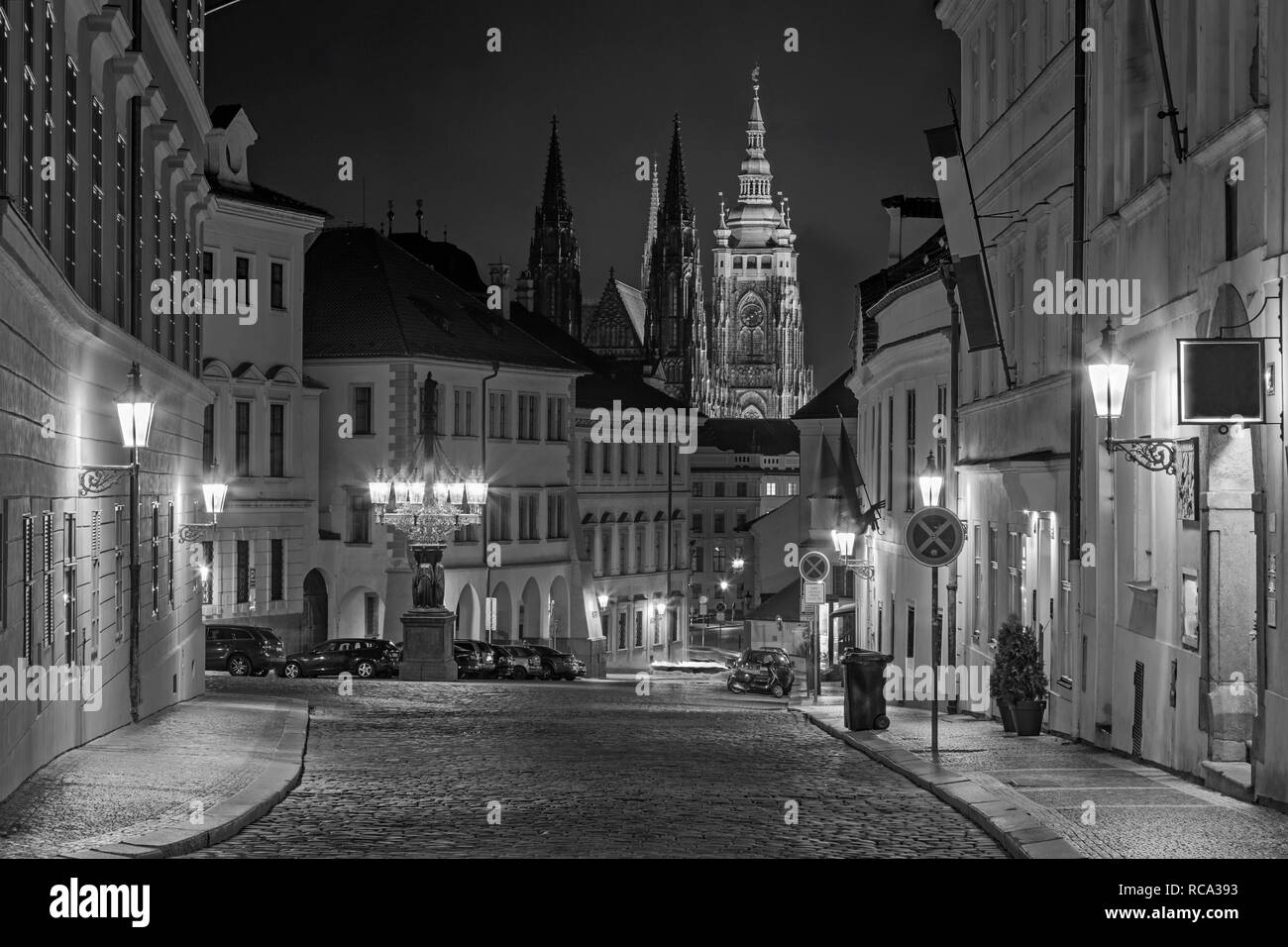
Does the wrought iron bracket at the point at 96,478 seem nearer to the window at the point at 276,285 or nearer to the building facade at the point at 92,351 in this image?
the building facade at the point at 92,351

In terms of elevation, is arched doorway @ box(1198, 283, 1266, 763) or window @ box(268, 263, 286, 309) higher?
window @ box(268, 263, 286, 309)

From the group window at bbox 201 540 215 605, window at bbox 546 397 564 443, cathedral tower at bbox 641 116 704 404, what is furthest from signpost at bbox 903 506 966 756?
cathedral tower at bbox 641 116 704 404

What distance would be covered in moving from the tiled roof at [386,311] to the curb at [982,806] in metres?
47.1

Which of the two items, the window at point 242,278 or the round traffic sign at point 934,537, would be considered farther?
the window at point 242,278

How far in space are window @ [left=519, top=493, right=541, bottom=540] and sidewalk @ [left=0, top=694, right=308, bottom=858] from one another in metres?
50.2

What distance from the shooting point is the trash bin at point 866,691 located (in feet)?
75.0

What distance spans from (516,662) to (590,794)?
38.1 meters

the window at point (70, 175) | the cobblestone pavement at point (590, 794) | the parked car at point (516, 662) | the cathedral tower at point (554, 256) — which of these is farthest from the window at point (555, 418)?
the cathedral tower at point (554, 256)

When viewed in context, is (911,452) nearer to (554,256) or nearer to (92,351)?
(92,351)

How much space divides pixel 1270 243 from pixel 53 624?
1050cm

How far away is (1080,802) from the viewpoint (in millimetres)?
14430

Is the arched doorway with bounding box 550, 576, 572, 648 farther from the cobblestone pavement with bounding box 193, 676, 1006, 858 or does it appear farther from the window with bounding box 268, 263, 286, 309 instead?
the cobblestone pavement with bounding box 193, 676, 1006, 858

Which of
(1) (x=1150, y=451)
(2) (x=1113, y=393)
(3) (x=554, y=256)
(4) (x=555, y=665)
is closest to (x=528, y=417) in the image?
(4) (x=555, y=665)

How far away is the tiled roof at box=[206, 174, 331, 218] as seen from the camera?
5506 cm
